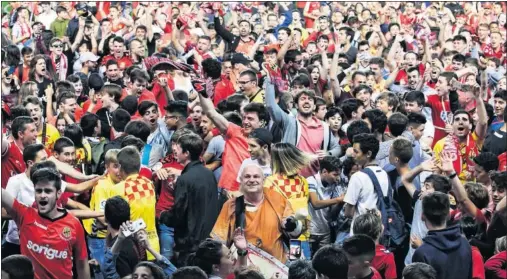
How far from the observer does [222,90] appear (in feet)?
44.9

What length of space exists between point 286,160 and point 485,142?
3447 millimetres

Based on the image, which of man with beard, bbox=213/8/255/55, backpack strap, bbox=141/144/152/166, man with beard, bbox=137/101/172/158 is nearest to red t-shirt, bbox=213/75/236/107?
man with beard, bbox=137/101/172/158

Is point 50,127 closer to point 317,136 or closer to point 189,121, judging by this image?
point 189,121

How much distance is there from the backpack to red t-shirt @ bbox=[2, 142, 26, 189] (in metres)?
3.01

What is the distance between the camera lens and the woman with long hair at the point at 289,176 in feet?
26.7

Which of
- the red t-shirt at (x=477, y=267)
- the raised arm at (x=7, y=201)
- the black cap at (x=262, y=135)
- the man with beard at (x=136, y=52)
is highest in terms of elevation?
the raised arm at (x=7, y=201)

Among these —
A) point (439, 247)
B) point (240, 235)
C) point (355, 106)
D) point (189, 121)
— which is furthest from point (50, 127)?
point (439, 247)

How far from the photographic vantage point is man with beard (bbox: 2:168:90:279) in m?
7.11

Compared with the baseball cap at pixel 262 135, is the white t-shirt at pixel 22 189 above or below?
below

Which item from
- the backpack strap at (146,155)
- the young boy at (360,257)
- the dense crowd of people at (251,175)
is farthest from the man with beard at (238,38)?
the young boy at (360,257)

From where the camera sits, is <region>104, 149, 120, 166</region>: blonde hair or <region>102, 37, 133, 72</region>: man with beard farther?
<region>102, 37, 133, 72</region>: man with beard

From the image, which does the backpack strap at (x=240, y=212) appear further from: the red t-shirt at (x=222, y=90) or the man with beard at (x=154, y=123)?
the red t-shirt at (x=222, y=90)

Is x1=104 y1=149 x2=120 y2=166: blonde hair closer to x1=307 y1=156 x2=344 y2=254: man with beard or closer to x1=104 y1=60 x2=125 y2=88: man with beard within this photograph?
x1=307 y1=156 x2=344 y2=254: man with beard

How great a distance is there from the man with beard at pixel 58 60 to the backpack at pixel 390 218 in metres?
8.81
